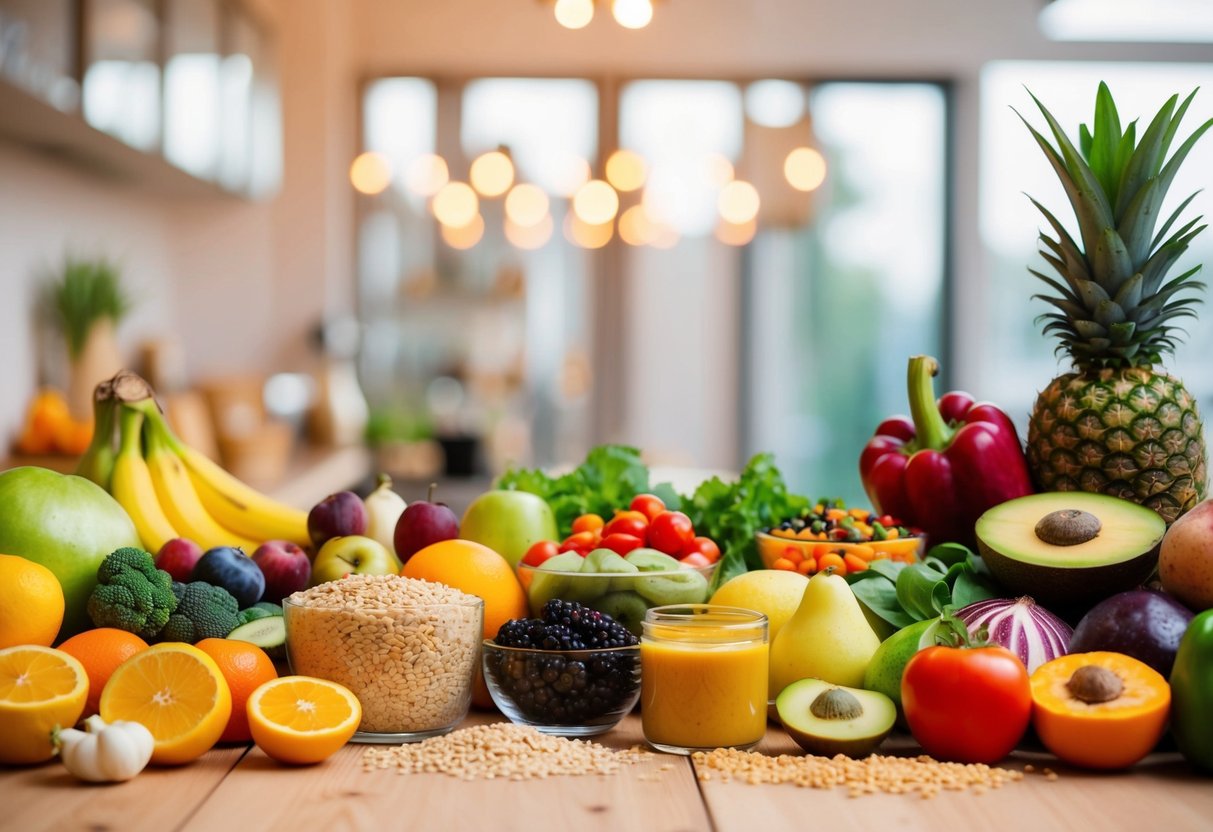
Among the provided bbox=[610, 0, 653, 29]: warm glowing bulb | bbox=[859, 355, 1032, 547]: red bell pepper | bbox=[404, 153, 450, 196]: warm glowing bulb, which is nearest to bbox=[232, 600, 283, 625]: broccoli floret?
bbox=[859, 355, 1032, 547]: red bell pepper

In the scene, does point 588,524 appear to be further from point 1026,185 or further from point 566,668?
point 1026,185

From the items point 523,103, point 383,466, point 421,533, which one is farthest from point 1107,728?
point 523,103

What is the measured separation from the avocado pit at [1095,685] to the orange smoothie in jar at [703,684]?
0.32m

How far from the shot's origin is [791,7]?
6.62m

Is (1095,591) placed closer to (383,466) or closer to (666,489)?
(666,489)

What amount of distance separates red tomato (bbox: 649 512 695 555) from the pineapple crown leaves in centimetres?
57

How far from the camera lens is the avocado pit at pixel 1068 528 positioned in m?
1.41

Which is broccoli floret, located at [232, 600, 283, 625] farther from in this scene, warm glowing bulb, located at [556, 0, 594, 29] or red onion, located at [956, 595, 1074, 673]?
warm glowing bulb, located at [556, 0, 594, 29]

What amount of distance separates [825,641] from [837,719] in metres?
0.12

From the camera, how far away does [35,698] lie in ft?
3.90

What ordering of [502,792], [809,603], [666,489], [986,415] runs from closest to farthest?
[502,792]
[809,603]
[986,415]
[666,489]

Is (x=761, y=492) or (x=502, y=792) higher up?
(x=761, y=492)

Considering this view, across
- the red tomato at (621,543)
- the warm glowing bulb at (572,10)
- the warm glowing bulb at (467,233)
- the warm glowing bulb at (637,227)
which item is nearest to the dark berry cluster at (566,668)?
the red tomato at (621,543)

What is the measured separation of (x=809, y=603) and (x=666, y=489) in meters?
0.48
